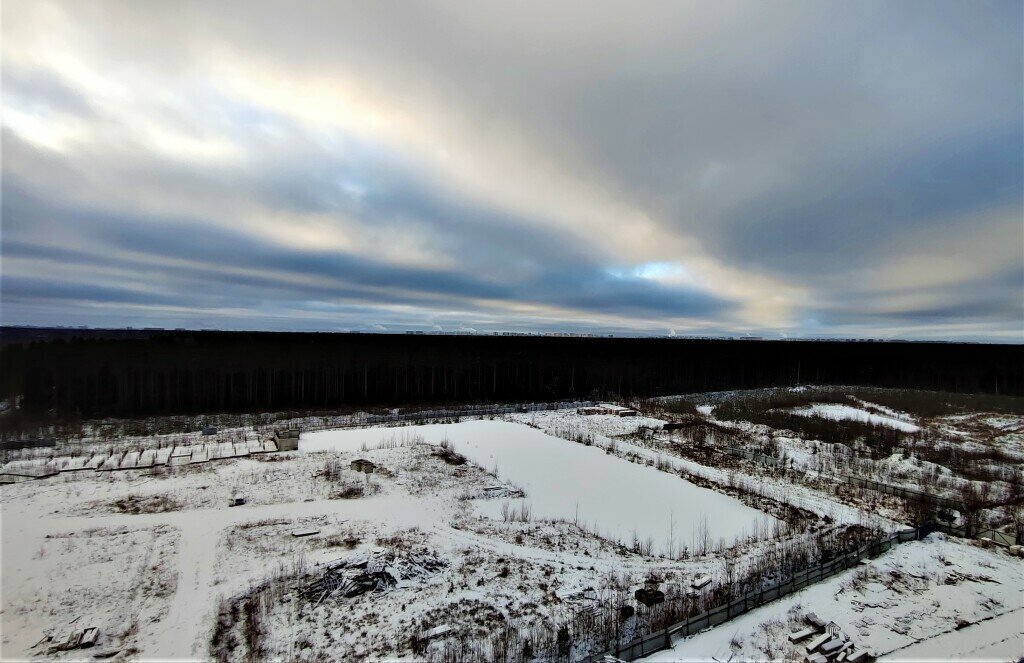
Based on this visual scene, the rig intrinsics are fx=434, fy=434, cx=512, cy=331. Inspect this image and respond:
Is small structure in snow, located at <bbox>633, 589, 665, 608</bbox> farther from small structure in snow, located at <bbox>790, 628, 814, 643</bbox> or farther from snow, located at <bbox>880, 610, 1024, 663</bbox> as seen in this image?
snow, located at <bbox>880, 610, 1024, 663</bbox>

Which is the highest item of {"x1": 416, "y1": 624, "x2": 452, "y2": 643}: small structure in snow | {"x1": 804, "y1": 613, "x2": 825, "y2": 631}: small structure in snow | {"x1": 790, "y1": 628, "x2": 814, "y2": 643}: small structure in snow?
{"x1": 804, "y1": 613, "x2": 825, "y2": 631}: small structure in snow

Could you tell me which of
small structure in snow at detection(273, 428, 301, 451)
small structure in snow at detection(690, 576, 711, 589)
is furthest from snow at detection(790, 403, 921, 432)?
small structure in snow at detection(273, 428, 301, 451)

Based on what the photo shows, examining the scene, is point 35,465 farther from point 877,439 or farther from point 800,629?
point 877,439

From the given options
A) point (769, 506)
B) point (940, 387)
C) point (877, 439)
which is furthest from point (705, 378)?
point (769, 506)

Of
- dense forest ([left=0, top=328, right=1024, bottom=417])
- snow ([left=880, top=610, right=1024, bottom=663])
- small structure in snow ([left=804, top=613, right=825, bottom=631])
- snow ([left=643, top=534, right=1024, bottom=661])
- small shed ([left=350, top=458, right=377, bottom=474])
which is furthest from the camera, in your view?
dense forest ([left=0, top=328, right=1024, bottom=417])

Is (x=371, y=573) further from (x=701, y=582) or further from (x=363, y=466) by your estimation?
Result: (x=363, y=466)

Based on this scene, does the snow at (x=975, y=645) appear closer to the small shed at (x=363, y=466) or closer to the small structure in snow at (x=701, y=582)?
the small structure in snow at (x=701, y=582)

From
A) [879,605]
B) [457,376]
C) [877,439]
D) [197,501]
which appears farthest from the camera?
[457,376]
